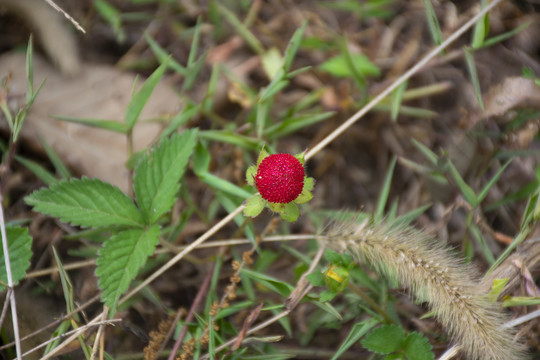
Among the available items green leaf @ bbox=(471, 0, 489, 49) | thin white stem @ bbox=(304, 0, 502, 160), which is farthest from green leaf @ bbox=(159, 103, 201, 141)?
green leaf @ bbox=(471, 0, 489, 49)

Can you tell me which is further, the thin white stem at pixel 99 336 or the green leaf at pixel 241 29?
the green leaf at pixel 241 29

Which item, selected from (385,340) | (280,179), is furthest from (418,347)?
(280,179)

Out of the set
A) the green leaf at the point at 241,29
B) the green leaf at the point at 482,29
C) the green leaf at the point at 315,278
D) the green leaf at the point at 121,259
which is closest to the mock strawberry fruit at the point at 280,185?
the green leaf at the point at 315,278

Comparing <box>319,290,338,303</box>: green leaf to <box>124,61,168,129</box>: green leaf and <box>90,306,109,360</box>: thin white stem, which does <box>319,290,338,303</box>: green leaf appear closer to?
<box>90,306,109,360</box>: thin white stem

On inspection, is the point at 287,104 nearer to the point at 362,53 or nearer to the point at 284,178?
the point at 362,53

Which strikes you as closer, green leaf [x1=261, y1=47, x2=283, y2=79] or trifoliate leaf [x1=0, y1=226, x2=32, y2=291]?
trifoliate leaf [x1=0, y1=226, x2=32, y2=291]

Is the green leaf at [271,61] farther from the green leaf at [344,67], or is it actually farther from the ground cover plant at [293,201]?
the green leaf at [344,67]

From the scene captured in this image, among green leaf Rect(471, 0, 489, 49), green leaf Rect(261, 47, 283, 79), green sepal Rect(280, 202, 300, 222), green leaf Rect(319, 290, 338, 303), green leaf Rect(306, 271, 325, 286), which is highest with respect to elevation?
green leaf Rect(471, 0, 489, 49)

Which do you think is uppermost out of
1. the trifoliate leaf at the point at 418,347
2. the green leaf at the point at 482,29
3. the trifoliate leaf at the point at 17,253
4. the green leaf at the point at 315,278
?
the green leaf at the point at 482,29

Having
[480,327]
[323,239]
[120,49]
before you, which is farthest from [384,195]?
[120,49]
